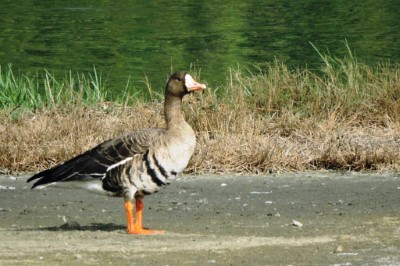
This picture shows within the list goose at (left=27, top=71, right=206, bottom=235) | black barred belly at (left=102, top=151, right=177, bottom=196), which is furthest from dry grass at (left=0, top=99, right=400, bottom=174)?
black barred belly at (left=102, top=151, right=177, bottom=196)

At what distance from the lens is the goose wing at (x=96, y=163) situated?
9148 mm

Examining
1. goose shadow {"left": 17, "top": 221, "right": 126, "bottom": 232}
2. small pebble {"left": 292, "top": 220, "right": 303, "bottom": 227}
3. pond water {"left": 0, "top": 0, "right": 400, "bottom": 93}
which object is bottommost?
pond water {"left": 0, "top": 0, "right": 400, "bottom": 93}

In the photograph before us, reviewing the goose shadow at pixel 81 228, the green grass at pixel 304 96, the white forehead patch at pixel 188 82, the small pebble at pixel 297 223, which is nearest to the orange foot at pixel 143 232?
the goose shadow at pixel 81 228

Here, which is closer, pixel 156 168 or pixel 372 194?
pixel 156 168

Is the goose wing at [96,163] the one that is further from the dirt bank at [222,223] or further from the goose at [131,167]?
the dirt bank at [222,223]

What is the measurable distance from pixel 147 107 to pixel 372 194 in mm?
4335

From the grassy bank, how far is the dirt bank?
0.31m

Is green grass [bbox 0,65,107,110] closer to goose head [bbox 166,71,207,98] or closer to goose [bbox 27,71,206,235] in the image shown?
goose head [bbox 166,71,207,98]

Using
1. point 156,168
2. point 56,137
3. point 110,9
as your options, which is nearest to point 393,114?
point 56,137

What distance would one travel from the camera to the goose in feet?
29.8

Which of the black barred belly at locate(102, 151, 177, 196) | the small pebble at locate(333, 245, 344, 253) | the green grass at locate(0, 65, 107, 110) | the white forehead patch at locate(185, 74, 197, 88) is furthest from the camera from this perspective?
the green grass at locate(0, 65, 107, 110)

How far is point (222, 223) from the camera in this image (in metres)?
9.80

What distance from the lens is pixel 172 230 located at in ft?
31.4

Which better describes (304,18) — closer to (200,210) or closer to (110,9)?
(110,9)
